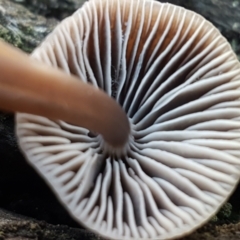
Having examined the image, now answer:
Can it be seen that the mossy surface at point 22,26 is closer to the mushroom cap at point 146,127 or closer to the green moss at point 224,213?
the mushroom cap at point 146,127

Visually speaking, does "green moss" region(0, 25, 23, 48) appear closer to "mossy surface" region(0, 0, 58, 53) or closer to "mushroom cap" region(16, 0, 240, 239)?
"mossy surface" region(0, 0, 58, 53)

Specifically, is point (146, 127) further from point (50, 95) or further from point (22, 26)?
point (22, 26)

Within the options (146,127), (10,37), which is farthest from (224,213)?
(10,37)

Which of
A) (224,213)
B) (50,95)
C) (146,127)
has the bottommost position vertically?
(224,213)

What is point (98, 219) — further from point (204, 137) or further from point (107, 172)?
point (204, 137)

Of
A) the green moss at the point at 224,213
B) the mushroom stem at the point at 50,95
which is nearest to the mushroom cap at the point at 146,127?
the mushroom stem at the point at 50,95

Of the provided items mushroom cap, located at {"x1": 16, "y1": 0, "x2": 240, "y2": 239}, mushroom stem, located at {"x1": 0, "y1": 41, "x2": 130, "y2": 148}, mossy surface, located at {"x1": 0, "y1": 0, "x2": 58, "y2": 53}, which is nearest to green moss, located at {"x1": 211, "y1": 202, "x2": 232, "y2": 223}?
Answer: mushroom cap, located at {"x1": 16, "y1": 0, "x2": 240, "y2": 239}

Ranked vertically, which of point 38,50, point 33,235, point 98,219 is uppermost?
point 38,50

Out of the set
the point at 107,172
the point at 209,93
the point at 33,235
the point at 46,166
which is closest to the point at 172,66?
the point at 209,93
